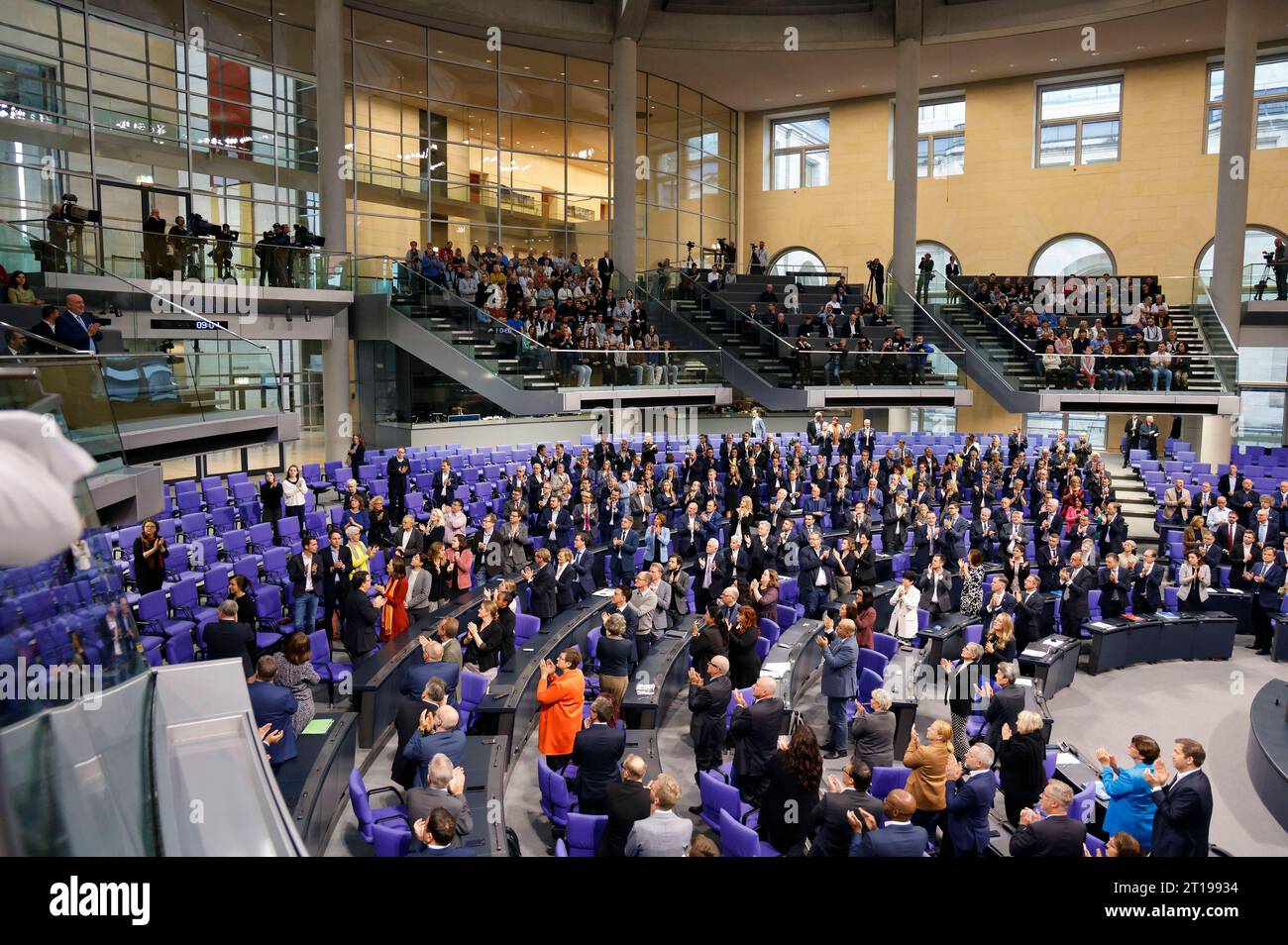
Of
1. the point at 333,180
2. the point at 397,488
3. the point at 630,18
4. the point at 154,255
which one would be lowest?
the point at 397,488

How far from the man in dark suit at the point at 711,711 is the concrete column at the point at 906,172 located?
2321cm

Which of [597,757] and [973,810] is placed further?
[597,757]

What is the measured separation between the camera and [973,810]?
664 centimetres

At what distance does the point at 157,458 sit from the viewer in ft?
38.4

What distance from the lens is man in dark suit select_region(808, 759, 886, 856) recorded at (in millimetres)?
5938

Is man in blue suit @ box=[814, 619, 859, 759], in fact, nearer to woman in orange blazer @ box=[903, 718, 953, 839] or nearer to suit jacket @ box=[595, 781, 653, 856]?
woman in orange blazer @ box=[903, 718, 953, 839]

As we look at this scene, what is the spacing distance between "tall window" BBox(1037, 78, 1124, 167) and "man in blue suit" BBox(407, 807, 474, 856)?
35013 millimetres

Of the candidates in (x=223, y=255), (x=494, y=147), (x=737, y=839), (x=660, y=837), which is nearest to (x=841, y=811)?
(x=737, y=839)

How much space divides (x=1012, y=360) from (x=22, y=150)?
24023mm

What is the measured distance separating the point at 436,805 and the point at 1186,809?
202 inches

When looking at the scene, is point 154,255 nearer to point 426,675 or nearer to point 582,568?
point 582,568

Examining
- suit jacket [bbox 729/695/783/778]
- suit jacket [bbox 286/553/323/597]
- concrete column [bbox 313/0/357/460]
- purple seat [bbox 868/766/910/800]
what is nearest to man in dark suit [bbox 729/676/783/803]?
suit jacket [bbox 729/695/783/778]

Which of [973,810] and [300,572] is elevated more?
[300,572]
